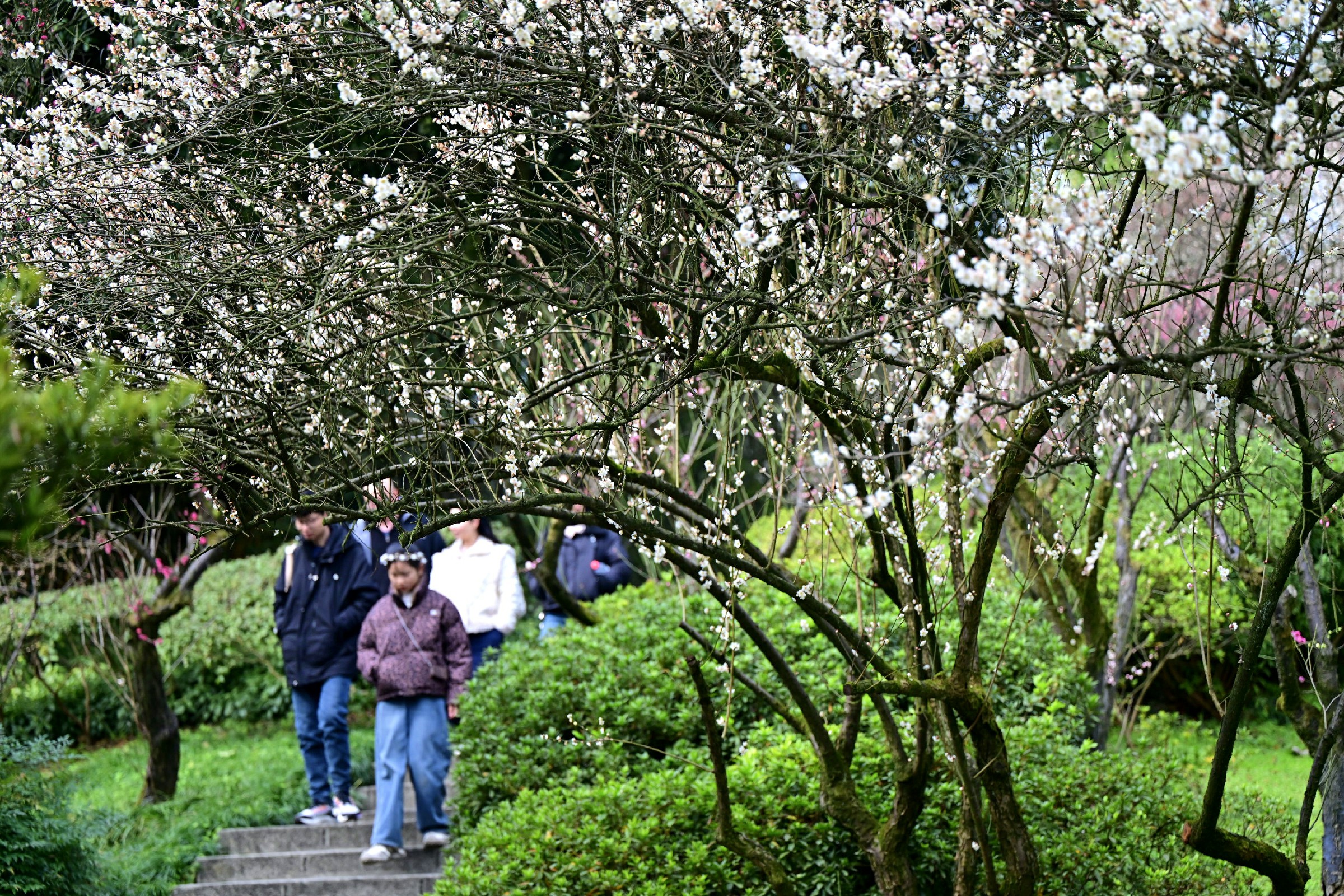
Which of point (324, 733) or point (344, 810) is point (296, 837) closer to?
point (344, 810)

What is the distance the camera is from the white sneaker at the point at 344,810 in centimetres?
754

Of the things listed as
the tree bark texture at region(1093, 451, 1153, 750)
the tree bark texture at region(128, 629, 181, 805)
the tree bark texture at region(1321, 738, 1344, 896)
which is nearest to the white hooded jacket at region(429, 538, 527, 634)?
the tree bark texture at region(128, 629, 181, 805)

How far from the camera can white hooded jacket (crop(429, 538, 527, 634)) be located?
8.05 meters

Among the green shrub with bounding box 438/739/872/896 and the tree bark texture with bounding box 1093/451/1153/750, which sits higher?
the tree bark texture with bounding box 1093/451/1153/750

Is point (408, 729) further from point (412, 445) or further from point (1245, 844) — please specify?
point (1245, 844)

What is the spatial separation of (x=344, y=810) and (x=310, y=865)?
22.7 inches

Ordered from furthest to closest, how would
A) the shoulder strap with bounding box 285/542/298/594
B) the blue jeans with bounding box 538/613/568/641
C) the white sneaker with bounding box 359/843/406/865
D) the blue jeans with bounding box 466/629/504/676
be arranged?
the blue jeans with bounding box 538/613/568/641 → the blue jeans with bounding box 466/629/504/676 → the shoulder strap with bounding box 285/542/298/594 → the white sneaker with bounding box 359/843/406/865

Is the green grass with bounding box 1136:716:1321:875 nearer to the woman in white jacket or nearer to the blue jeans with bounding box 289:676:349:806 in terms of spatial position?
the woman in white jacket

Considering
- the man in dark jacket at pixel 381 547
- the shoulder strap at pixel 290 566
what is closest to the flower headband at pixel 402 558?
the man in dark jacket at pixel 381 547

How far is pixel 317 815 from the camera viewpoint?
299 inches

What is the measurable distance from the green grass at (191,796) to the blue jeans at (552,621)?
1664 millimetres

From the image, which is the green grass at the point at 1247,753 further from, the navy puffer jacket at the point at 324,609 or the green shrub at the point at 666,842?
the navy puffer jacket at the point at 324,609

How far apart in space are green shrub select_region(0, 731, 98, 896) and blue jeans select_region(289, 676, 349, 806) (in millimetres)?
1475

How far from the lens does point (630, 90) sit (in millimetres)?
3107
